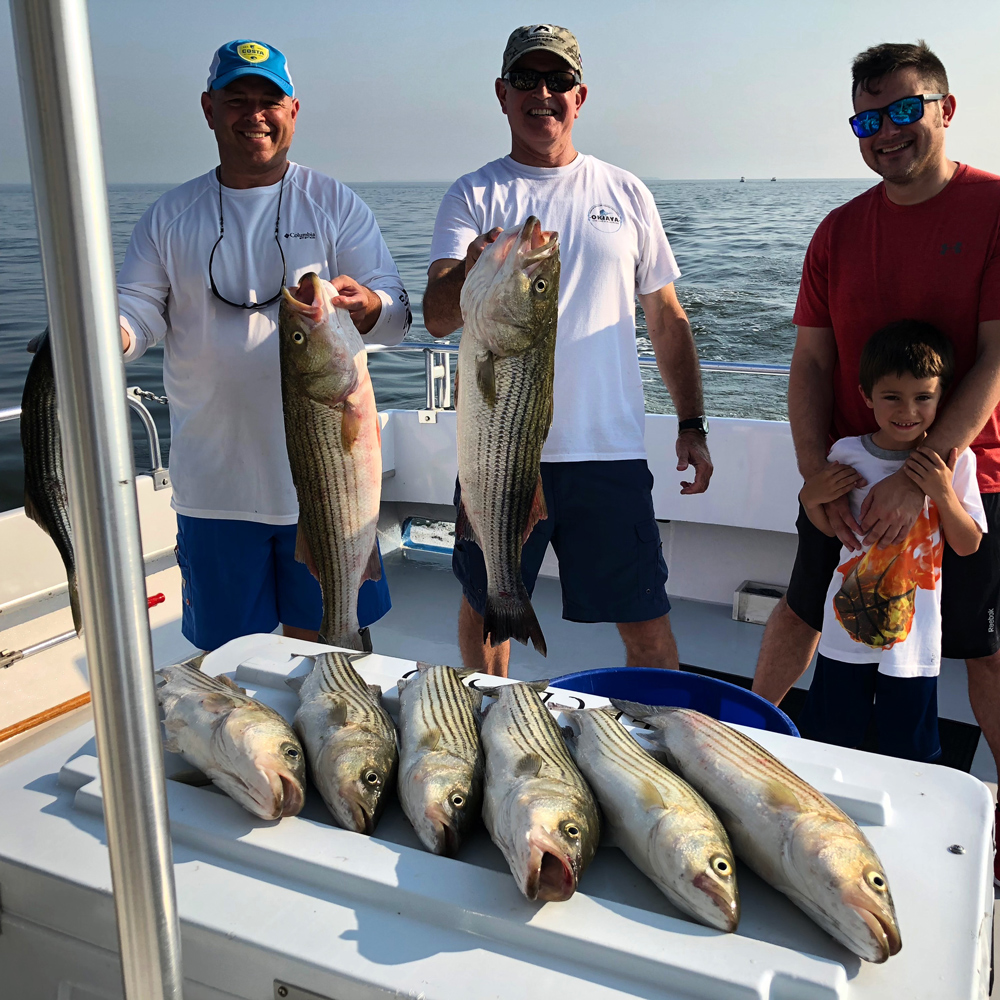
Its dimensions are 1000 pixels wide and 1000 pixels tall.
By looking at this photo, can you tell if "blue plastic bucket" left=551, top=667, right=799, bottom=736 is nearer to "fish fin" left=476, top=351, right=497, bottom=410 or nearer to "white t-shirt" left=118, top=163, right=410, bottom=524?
"fish fin" left=476, top=351, right=497, bottom=410

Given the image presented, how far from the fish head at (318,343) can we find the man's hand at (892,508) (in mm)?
1769

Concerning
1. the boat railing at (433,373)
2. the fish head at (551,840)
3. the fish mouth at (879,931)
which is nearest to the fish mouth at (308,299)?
the fish head at (551,840)

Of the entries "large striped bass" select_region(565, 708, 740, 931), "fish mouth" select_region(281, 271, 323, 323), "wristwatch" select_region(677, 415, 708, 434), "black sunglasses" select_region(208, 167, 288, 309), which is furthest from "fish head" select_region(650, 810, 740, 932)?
"wristwatch" select_region(677, 415, 708, 434)

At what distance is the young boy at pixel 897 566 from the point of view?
2.68 metres

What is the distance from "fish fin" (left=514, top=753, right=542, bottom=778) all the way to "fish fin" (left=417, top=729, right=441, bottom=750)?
171mm

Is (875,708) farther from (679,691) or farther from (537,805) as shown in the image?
(537,805)

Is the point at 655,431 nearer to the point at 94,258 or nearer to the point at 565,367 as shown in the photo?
the point at 565,367

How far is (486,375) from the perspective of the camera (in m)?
1.93

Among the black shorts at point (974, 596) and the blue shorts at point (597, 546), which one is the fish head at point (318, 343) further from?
the black shorts at point (974, 596)

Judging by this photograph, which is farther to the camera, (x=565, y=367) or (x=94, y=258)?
(x=565, y=367)

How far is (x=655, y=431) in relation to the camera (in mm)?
4949

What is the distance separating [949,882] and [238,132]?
266 centimetres

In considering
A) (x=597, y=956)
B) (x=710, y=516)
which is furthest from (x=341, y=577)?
(x=710, y=516)

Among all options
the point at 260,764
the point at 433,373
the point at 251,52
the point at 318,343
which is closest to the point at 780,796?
the point at 260,764
